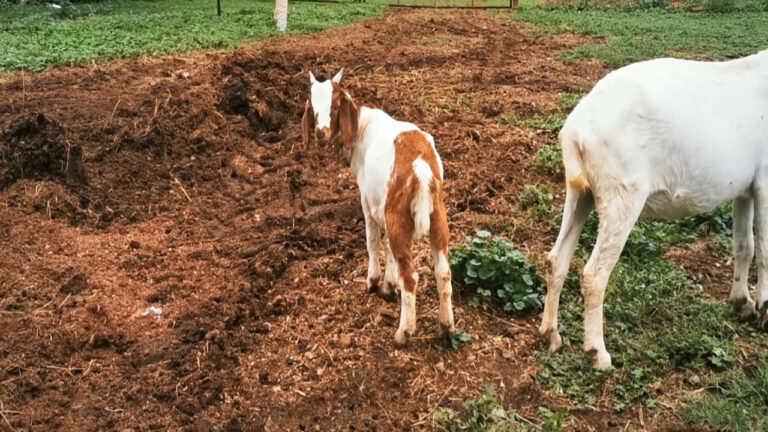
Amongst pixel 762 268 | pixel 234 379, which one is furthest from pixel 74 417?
pixel 762 268

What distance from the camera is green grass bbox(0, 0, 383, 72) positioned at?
11953mm

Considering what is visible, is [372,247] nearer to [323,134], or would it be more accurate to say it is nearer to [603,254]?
[323,134]

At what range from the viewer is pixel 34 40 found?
13.0 m

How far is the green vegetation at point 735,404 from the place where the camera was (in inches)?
151

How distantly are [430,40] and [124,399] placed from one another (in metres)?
11.6

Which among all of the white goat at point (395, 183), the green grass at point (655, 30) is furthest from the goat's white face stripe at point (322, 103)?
the green grass at point (655, 30)

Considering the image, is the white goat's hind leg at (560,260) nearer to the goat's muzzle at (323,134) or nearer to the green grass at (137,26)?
the goat's muzzle at (323,134)

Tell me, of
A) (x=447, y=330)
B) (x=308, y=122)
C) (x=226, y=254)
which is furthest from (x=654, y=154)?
(x=226, y=254)

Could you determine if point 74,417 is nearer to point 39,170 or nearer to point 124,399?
point 124,399

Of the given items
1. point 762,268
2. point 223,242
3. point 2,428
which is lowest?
point 2,428

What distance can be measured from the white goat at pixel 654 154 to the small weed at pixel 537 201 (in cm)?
181

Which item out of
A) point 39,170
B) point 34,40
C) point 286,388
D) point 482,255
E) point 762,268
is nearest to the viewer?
point 286,388

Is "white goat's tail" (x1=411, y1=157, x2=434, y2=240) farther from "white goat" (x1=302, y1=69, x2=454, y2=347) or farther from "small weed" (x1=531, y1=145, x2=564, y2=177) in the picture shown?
"small weed" (x1=531, y1=145, x2=564, y2=177)

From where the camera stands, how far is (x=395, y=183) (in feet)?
14.6
